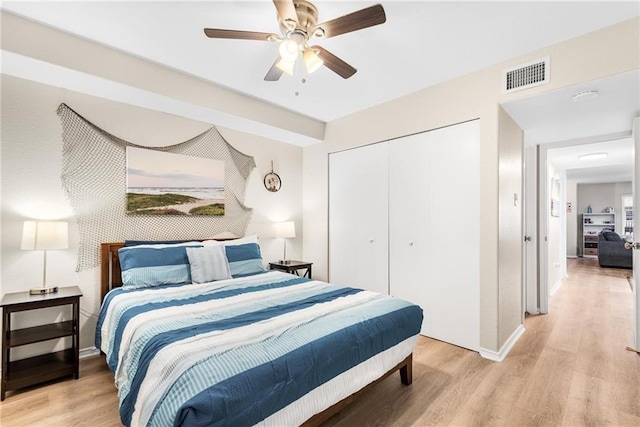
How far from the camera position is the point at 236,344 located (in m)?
1.50

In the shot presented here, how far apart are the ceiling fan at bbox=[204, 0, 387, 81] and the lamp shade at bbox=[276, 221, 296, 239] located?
229 cm

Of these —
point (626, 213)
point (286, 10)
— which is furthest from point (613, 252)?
point (286, 10)

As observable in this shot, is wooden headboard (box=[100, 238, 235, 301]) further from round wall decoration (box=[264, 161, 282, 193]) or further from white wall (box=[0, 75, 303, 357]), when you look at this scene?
round wall decoration (box=[264, 161, 282, 193])

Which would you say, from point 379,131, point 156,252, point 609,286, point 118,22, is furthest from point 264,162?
point 609,286

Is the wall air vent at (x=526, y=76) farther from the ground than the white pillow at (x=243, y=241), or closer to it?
farther from the ground

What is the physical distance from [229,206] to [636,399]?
3.95m

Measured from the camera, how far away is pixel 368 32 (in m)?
2.29

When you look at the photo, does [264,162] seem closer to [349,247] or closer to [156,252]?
[349,247]

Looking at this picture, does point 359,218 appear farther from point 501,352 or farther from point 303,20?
point 303,20

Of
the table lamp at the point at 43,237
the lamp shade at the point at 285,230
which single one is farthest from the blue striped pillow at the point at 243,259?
the table lamp at the point at 43,237

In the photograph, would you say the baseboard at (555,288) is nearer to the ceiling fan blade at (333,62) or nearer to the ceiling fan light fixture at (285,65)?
the ceiling fan blade at (333,62)

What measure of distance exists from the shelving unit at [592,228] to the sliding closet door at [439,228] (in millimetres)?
9316

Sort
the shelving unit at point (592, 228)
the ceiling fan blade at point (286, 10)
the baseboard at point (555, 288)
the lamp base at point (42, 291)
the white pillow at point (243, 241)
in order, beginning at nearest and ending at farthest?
1. the ceiling fan blade at point (286, 10)
2. the lamp base at point (42, 291)
3. the white pillow at point (243, 241)
4. the baseboard at point (555, 288)
5. the shelving unit at point (592, 228)

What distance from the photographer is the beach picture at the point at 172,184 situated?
308 cm
